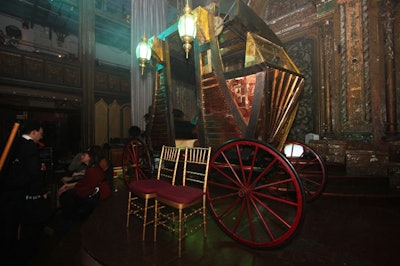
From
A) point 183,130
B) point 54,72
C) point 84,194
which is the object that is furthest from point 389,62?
point 54,72

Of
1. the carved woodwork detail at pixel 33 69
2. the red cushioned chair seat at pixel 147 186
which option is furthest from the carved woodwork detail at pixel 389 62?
the carved woodwork detail at pixel 33 69

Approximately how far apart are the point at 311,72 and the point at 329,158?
242 centimetres

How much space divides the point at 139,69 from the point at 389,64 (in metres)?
6.66

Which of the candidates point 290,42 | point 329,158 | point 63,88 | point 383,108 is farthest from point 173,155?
point 63,88

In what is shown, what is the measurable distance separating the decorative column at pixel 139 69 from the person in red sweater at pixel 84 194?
3433 millimetres

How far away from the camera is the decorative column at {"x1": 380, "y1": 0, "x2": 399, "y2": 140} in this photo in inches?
162

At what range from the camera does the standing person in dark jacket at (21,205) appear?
2166mm

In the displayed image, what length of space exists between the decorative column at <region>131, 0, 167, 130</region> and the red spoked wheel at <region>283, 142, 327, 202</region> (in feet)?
15.7

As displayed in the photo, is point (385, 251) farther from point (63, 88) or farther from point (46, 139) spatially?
point (46, 139)

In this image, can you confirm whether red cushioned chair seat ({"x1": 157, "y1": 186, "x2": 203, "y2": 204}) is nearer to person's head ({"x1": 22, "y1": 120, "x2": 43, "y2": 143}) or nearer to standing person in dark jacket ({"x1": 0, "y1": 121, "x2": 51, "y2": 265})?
standing person in dark jacket ({"x1": 0, "y1": 121, "x2": 51, "y2": 265})

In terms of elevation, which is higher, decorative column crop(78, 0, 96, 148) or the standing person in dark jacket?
decorative column crop(78, 0, 96, 148)

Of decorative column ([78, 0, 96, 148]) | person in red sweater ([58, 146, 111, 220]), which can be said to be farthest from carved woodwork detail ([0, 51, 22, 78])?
person in red sweater ([58, 146, 111, 220])

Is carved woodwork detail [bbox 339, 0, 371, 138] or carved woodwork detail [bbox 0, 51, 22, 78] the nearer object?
carved woodwork detail [bbox 339, 0, 371, 138]

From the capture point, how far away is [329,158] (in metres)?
4.21
